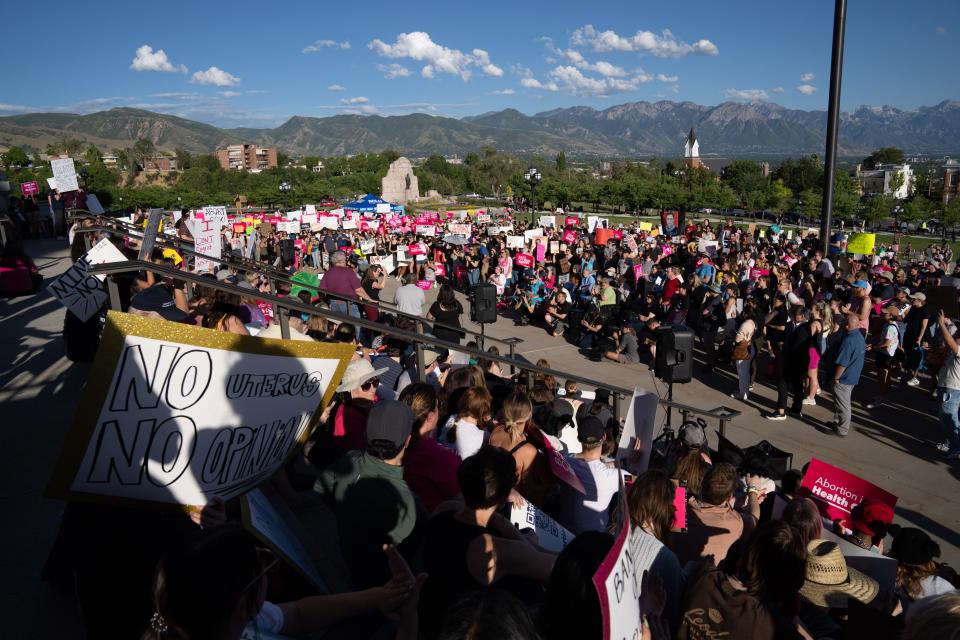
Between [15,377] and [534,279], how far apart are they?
42.1 ft

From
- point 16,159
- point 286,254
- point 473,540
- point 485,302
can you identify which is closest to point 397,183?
point 16,159

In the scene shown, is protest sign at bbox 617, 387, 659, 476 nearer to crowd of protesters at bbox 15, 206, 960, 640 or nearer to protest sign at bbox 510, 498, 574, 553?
crowd of protesters at bbox 15, 206, 960, 640

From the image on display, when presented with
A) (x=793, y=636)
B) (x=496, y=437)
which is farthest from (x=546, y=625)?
(x=496, y=437)

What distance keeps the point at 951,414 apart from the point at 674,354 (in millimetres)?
3874

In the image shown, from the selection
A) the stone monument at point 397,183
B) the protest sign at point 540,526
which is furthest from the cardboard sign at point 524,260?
the stone monument at point 397,183

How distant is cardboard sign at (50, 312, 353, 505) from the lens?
95.7 inches

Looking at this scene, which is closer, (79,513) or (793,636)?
(793,636)

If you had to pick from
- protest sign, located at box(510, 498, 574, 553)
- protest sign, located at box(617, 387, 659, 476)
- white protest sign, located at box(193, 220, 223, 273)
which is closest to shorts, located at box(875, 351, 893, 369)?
protest sign, located at box(617, 387, 659, 476)

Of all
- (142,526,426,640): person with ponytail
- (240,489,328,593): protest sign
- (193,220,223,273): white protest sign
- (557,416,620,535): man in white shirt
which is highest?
(193,220,223,273): white protest sign

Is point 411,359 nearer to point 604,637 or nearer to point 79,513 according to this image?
point 79,513

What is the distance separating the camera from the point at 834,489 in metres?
5.05

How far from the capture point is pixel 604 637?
207 cm

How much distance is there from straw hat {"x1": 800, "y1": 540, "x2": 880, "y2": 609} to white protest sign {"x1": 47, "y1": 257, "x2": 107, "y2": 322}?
5361 mm

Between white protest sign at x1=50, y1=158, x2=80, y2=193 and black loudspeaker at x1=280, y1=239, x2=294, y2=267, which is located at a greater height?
white protest sign at x1=50, y1=158, x2=80, y2=193
